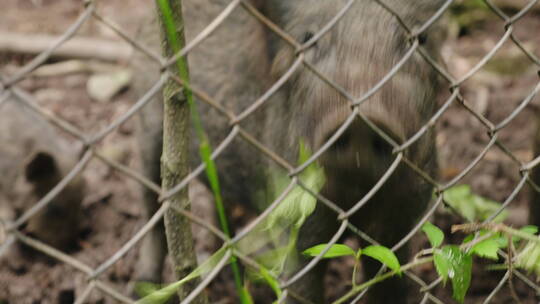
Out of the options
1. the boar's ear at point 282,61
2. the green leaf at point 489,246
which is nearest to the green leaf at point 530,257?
the green leaf at point 489,246

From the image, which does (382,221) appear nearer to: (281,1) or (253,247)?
(253,247)

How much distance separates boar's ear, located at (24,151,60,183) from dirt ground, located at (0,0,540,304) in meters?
0.40

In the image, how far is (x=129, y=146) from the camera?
4.56 meters

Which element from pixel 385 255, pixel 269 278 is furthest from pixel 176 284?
pixel 385 255

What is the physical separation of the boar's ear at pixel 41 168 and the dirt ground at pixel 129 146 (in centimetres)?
40

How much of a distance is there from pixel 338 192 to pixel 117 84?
322 centimetres

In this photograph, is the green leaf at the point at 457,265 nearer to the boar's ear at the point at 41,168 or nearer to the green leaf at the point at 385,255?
the green leaf at the point at 385,255

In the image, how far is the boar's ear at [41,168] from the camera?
11.6ft

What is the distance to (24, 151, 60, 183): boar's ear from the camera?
11.6 ft

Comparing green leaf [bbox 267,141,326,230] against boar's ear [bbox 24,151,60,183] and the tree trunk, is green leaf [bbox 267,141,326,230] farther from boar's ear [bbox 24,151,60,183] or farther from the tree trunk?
boar's ear [bbox 24,151,60,183]

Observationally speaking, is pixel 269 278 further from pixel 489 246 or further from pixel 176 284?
pixel 489 246

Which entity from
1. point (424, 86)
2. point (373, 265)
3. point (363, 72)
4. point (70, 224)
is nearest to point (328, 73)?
point (363, 72)

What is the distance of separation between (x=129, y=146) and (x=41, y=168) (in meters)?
1.00

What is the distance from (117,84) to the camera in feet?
16.6
